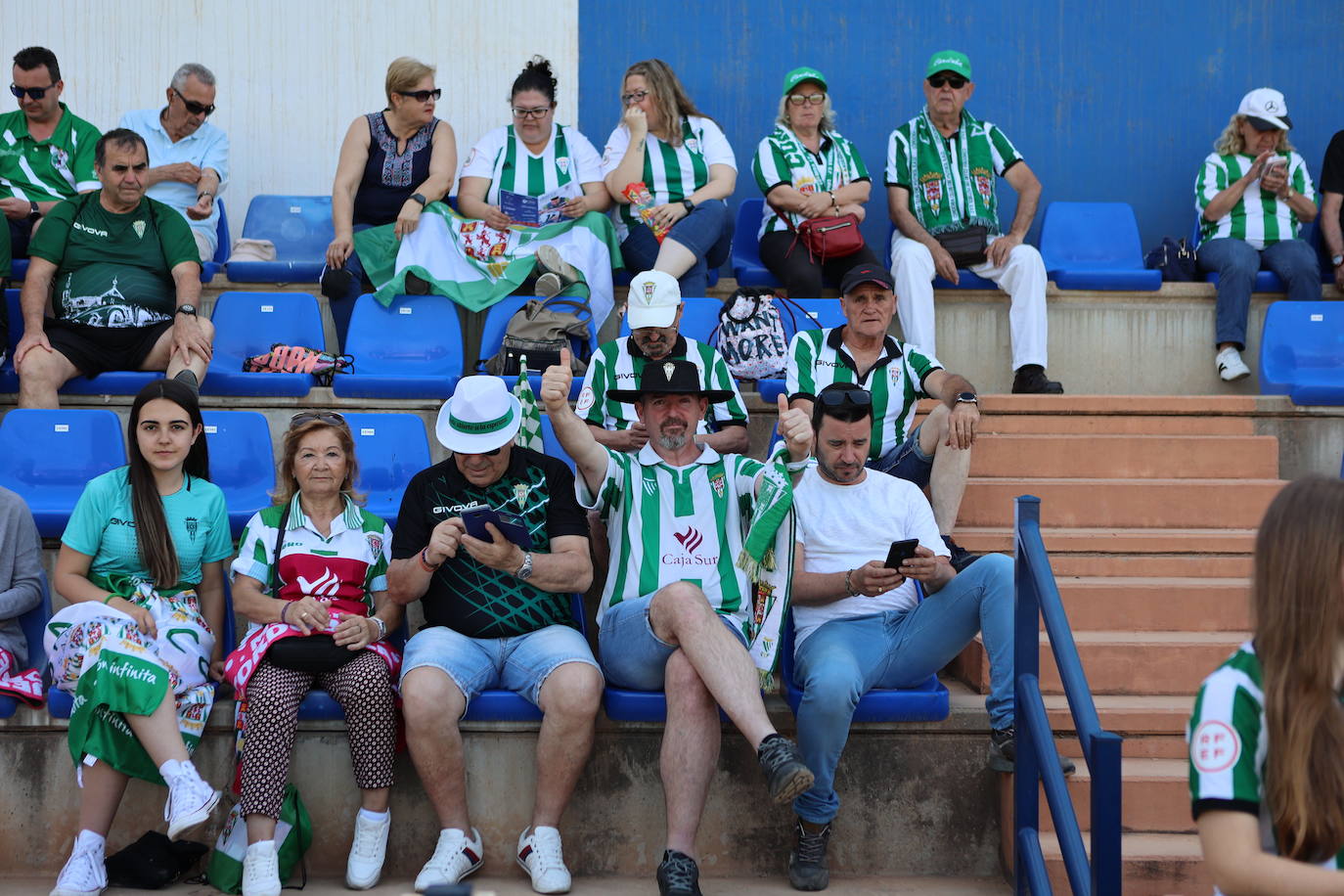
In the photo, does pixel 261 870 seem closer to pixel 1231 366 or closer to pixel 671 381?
pixel 671 381

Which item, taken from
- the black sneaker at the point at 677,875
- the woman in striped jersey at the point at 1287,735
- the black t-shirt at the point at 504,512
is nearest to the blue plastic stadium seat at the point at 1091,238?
the black t-shirt at the point at 504,512

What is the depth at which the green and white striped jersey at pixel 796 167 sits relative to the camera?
247 inches

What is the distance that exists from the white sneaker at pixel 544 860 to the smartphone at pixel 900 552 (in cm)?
112

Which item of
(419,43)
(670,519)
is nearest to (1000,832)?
(670,519)

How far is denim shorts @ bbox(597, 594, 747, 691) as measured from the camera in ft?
12.4

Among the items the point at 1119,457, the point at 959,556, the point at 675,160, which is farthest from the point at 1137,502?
the point at 675,160

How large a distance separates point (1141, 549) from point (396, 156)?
11.6ft

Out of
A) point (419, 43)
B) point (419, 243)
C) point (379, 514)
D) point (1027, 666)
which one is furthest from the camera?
point (419, 43)

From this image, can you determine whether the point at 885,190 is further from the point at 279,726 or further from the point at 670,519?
the point at 279,726

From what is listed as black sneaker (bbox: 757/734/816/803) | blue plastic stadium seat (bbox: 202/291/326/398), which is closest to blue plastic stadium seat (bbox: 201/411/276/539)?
blue plastic stadium seat (bbox: 202/291/326/398)

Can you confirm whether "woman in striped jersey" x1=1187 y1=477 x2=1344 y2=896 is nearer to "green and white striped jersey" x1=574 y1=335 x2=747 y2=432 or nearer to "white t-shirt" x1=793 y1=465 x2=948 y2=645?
"white t-shirt" x1=793 y1=465 x2=948 y2=645

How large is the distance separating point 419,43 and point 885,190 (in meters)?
2.42

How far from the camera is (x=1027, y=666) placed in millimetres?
3471

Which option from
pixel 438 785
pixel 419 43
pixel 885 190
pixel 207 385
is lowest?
pixel 438 785
